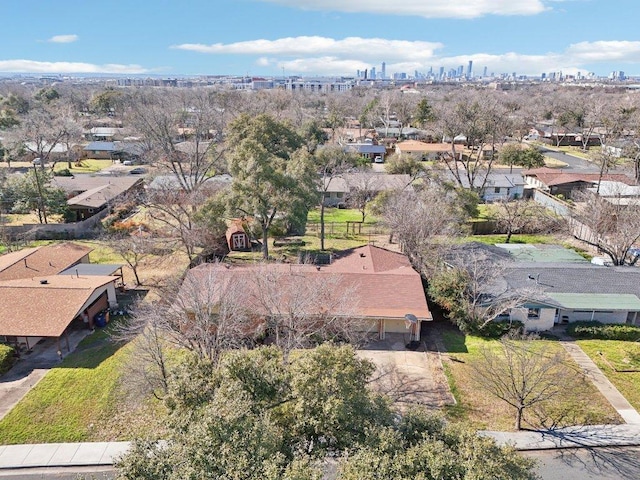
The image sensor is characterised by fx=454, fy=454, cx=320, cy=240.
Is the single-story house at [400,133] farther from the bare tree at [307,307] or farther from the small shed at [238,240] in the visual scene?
the bare tree at [307,307]

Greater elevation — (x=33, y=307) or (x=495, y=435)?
(x=33, y=307)

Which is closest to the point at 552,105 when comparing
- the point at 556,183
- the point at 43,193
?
the point at 556,183

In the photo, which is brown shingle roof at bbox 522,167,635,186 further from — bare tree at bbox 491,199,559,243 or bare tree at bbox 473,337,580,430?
bare tree at bbox 473,337,580,430

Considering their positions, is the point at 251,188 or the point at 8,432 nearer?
the point at 8,432

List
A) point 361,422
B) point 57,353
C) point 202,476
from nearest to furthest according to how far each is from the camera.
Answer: point 202,476, point 361,422, point 57,353

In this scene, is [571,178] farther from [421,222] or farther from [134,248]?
[134,248]

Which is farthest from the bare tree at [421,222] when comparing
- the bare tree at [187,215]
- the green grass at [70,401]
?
the green grass at [70,401]

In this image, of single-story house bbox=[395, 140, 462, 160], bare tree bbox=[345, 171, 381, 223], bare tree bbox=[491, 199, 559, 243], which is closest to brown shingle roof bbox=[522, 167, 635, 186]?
bare tree bbox=[491, 199, 559, 243]

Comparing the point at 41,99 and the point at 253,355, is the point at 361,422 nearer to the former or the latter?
the point at 253,355
